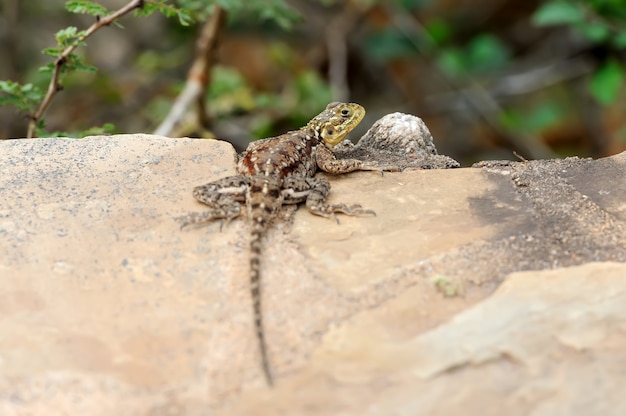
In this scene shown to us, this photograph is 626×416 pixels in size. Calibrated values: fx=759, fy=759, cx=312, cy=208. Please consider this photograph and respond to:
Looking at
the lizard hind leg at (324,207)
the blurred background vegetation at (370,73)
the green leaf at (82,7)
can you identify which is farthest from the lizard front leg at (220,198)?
the blurred background vegetation at (370,73)

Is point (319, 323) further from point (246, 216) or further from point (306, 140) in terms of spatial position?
point (306, 140)

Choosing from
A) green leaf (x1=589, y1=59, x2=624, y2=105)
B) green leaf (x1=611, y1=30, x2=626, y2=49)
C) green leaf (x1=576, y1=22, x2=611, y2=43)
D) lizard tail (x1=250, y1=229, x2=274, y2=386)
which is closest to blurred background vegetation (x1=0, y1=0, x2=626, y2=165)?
green leaf (x1=589, y1=59, x2=624, y2=105)

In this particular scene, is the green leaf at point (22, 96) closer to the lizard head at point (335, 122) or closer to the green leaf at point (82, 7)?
the green leaf at point (82, 7)

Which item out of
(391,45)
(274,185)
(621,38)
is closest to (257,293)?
(274,185)

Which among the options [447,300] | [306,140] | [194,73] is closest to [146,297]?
[447,300]

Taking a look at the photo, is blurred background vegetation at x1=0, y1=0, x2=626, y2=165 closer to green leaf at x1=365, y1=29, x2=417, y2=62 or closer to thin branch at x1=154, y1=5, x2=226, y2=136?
green leaf at x1=365, y1=29, x2=417, y2=62
